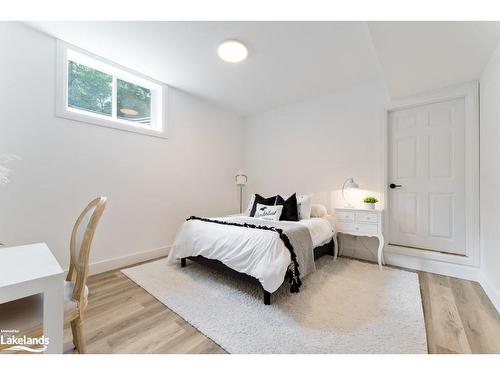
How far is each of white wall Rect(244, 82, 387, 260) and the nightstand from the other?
0.39 meters

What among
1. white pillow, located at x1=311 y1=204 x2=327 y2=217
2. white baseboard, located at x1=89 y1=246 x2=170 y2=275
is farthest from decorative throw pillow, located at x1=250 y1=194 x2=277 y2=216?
white baseboard, located at x1=89 y1=246 x2=170 y2=275

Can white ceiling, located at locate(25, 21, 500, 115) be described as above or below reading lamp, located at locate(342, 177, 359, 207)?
above

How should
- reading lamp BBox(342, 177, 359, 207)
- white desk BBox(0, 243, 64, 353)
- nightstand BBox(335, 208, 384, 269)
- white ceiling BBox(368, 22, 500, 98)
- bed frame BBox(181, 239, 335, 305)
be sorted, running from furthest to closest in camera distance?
reading lamp BBox(342, 177, 359, 207)
nightstand BBox(335, 208, 384, 269)
bed frame BBox(181, 239, 335, 305)
white ceiling BBox(368, 22, 500, 98)
white desk BBox(0, 243, 64, 353)

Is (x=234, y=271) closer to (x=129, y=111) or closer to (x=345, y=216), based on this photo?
(x=345, y=216)

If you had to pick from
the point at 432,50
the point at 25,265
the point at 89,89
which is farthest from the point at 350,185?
the point at 89,89

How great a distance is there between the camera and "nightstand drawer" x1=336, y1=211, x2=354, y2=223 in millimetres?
2926

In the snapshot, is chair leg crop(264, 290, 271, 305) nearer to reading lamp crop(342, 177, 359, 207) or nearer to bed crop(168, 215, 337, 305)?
bed crop(168, 215, 337, 305)

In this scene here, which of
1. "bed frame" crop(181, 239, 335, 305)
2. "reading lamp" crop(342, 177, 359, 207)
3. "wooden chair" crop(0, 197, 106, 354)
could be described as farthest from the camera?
"reading lamp" crop(342, 177, 359, 207)

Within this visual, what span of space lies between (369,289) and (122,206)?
3049 millimetres

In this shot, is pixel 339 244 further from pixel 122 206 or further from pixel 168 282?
pixel 122 206

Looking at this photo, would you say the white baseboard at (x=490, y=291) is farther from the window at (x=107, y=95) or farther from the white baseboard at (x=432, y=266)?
the window at (x=107, y=95)

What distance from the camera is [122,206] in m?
2.83

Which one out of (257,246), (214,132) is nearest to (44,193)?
(257,246)

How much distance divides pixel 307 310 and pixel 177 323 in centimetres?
105
